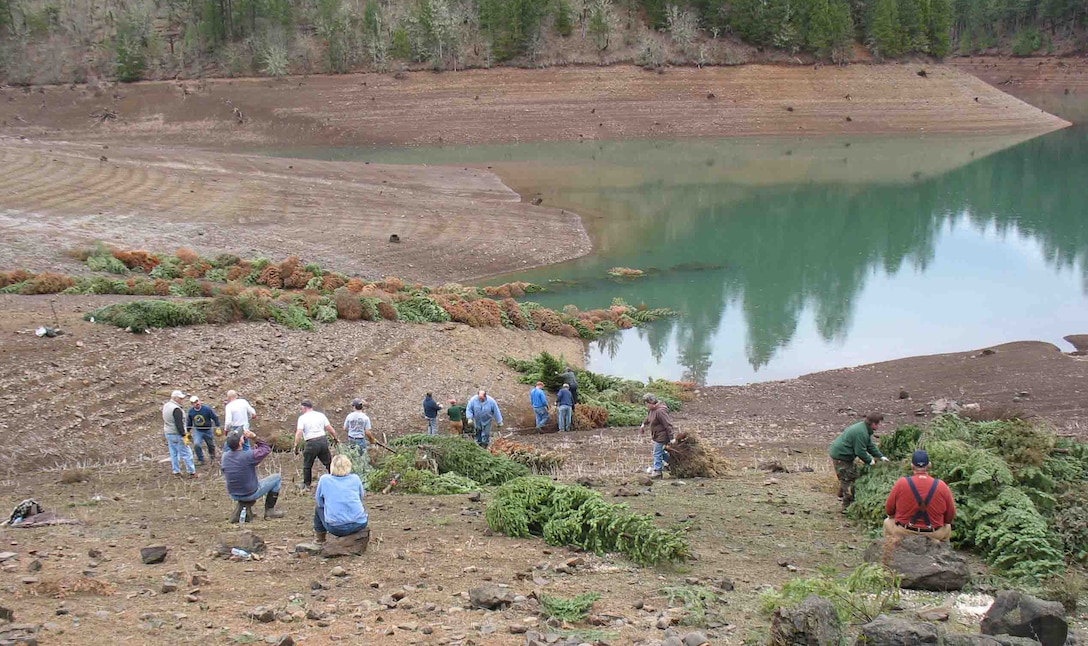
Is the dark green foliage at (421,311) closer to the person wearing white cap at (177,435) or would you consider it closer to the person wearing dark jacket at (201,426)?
the person wearing dark jacket at (201,426)

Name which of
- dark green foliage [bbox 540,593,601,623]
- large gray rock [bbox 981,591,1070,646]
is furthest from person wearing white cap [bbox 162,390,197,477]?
large gray rock [bbox 981,591,1070,646]

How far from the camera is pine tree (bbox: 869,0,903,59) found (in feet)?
320

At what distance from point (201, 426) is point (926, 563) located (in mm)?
11503

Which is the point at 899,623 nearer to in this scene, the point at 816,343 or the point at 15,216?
the point at 816,343

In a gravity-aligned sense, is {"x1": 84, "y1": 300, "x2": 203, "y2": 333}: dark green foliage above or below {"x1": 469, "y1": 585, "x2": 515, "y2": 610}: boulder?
below

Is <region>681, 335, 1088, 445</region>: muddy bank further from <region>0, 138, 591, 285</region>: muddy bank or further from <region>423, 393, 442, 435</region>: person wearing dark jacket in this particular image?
<region>0, 138, 591, 285</region>: muddy bank

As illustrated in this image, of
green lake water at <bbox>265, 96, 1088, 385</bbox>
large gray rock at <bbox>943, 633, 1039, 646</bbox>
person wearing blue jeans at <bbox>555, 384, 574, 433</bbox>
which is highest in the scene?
large gray rock at <bbox>943, 633, 1039, 646</bbox>

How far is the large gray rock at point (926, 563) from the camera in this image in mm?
9648

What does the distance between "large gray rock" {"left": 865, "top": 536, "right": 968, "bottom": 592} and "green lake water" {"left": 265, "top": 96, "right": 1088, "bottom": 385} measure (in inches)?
698

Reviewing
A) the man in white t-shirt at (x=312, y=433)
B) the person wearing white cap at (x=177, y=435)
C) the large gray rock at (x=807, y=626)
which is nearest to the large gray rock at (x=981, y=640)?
the large gray rock at (x=807, y=626)

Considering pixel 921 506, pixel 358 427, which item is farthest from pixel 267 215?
pixel 921 506

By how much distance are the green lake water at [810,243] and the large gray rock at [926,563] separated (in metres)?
17.7

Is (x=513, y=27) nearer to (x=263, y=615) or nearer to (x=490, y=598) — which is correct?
(x=490, y=598)

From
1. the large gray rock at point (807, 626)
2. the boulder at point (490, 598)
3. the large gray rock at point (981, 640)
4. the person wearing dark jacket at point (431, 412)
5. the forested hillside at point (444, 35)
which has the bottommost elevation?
the person wearing dark jacket at point (431, 412)
